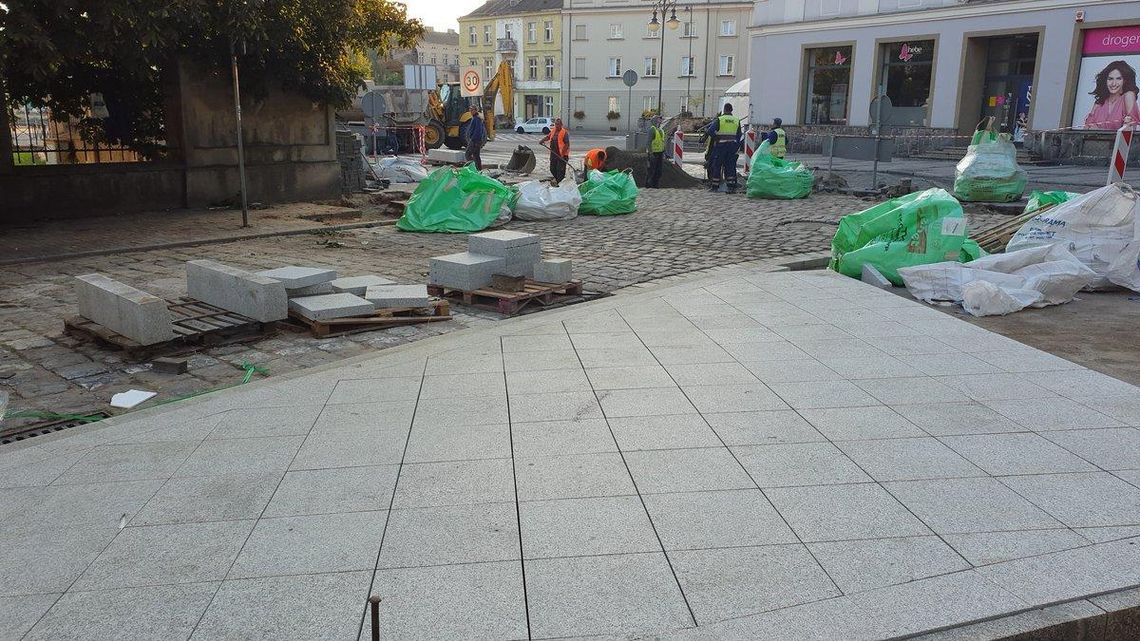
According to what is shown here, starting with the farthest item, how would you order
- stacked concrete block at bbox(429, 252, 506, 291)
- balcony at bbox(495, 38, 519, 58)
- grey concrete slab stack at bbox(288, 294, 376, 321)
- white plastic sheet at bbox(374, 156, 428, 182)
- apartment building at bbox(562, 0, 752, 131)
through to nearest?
balcony at bbox(495, 38, 519, 58)
apartment building at bbox(562, 0, 752, 131)
white plastic sheet at bbox(374, 156, 428, 182)
stacked concrete block at bbox(429, 252, 506, 291)
grey concrete slab stack at bbox(288, 294, 376, 321)

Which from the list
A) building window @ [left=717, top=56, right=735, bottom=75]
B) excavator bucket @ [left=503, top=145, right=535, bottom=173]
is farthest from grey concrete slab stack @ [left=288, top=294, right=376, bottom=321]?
building window @ [left=717, top=56, right=735, bottom=75]

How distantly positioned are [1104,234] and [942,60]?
21.5 metres

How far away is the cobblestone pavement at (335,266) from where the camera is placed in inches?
231

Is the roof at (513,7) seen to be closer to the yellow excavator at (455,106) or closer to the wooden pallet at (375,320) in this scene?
the yellow excavator at (455,106)

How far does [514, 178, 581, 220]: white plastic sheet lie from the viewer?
14219mm

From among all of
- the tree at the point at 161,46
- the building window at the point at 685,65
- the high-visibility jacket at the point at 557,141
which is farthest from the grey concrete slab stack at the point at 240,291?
the building window at the point at 685,65

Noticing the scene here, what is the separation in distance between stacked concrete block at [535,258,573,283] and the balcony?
68281 mm

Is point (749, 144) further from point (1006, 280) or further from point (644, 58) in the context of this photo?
point (644, 58)

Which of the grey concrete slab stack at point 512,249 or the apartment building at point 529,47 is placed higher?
the apartment building at point 529,47

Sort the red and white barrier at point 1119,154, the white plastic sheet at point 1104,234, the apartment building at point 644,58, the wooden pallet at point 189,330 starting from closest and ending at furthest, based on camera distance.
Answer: the wooden pallet at point 189,330, the white plastic sheet at point 1104,234, the red and white barrier at point 1119,154, the apartment building at point 644,58

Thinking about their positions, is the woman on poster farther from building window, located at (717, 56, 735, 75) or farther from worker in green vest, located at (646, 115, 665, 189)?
building window, located at (717, 56, 735, 75)

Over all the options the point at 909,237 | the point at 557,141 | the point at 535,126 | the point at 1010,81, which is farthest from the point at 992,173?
the point at 535,126

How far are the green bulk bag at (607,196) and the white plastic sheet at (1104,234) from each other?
7.71 m

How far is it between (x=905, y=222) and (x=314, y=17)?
33.7ft
